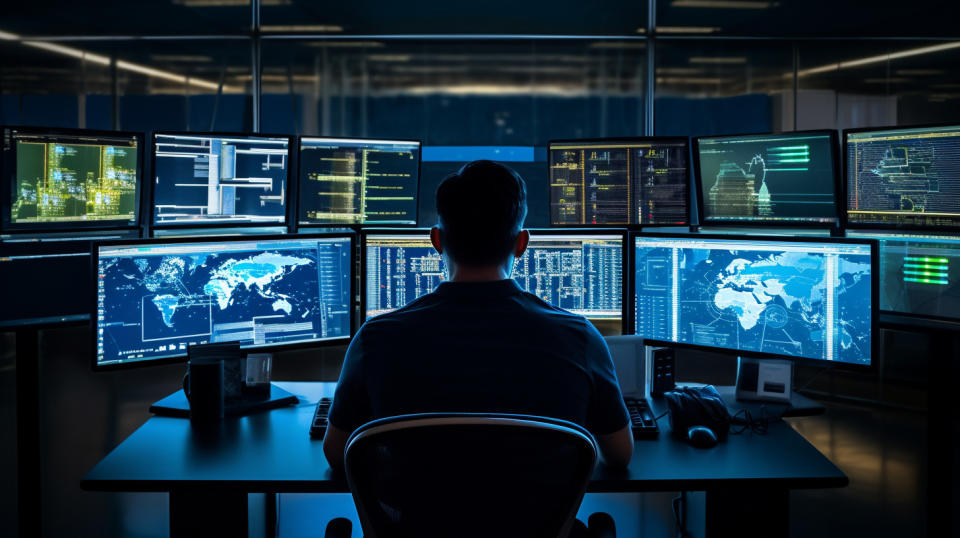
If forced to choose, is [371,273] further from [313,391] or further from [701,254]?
[701,254]

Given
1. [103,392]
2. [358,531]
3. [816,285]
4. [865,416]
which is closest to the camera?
[816,285]

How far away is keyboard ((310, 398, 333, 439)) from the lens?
5.52 feet

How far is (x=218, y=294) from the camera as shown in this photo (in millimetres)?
1960

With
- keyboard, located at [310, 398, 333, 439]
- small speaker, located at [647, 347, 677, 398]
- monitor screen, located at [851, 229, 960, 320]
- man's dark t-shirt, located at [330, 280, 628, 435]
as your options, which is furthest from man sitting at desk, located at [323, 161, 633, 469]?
monitor screen, located at [851, 229, 960, 320]

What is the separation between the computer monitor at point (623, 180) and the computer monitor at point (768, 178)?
10 cm

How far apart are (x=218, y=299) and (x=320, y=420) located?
0.52m

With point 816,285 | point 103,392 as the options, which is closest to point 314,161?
point 816,285

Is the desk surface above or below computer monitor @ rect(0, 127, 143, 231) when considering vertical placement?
below

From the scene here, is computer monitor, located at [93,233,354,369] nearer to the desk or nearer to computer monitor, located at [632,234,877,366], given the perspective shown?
the desk

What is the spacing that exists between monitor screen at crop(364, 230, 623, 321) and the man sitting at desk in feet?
2.90

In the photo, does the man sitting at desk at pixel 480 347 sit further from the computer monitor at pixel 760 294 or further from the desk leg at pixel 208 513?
the computer monitor at pixel 760 294

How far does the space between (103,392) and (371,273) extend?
3.50 meters

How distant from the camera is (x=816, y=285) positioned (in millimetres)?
1877

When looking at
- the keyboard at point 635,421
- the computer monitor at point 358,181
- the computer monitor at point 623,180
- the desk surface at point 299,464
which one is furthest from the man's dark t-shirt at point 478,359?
the computer monitor at point 358,181
